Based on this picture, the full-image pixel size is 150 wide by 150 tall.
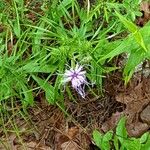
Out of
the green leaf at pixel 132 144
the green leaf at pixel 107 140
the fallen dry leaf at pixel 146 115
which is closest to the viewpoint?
the green leaf at pixel 132 144

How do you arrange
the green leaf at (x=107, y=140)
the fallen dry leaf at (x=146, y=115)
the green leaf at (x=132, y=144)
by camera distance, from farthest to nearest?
the fallen dry leaf at (x=146, y=115)
the green leaf at (x=107, y=140)
the green leaf at (x=132, y=144)

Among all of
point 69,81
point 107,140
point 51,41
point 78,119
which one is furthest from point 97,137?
point 51,41

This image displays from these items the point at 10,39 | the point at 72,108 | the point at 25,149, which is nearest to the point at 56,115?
the point at 72,108

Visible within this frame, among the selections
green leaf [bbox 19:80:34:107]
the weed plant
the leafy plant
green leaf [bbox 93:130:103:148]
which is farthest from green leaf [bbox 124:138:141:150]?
green leaf [bbox 19:80:34:107]

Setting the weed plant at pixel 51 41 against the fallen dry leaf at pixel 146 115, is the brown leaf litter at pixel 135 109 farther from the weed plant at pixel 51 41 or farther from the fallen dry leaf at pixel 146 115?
the weed plant at pixel 51 41

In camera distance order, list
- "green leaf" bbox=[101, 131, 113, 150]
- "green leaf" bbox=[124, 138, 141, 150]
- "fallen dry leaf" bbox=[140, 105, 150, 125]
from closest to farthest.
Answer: "green leaf" bbox=[124, 138, 141, 150]
"green leaf" bbox=[101, 131, 113, 150]
"fallen dry leaf" bbox=[140, 105, 150, 125]

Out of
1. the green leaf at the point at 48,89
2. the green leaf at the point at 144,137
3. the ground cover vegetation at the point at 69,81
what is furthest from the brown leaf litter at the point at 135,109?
the green leaf at the point at 48,89

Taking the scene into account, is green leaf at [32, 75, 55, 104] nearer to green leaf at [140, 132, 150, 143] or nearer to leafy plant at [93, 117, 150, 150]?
leafy plant at [93, 117, 150, 150]

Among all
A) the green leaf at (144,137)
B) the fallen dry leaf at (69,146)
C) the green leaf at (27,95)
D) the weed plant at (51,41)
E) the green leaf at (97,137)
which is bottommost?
the fallen dry leaf at (69,146)
